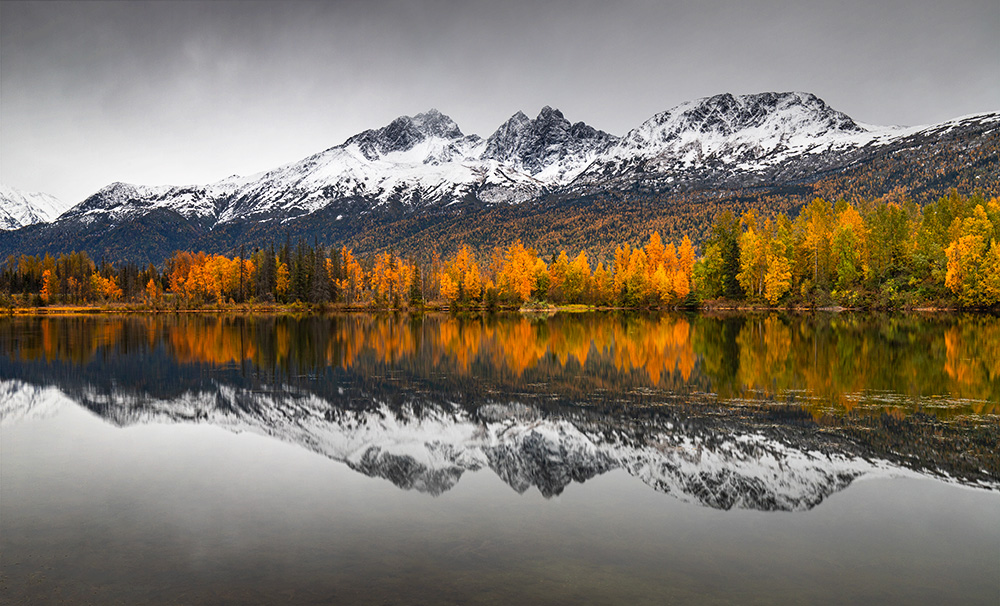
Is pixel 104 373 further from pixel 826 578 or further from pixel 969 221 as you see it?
pixel 969 221

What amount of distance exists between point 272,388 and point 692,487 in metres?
17.6

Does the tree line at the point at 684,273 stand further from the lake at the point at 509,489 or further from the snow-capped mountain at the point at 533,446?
the snow-capped mountain at the point at 533,446

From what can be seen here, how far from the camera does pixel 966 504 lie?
970 centimetres

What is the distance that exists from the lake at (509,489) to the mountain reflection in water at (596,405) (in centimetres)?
11

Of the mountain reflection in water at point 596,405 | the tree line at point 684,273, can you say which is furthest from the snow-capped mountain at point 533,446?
the tree line at point 684,273

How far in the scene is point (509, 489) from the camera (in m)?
11.2

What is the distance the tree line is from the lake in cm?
6459

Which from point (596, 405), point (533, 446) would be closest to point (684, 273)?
point (596, 405)

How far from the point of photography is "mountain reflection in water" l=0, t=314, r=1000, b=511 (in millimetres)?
12039

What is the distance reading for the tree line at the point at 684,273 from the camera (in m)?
77.1

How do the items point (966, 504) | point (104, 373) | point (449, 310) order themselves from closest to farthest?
point (966, 504), point (104, 373), point (449, 310)

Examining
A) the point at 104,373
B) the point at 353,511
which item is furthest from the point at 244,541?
the point at 104,373

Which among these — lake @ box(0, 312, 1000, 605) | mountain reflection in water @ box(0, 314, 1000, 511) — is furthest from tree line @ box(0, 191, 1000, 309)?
lake @ box(0, 312, 1000, 605)

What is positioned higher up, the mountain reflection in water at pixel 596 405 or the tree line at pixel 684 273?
the tree line at pixel 684 273
